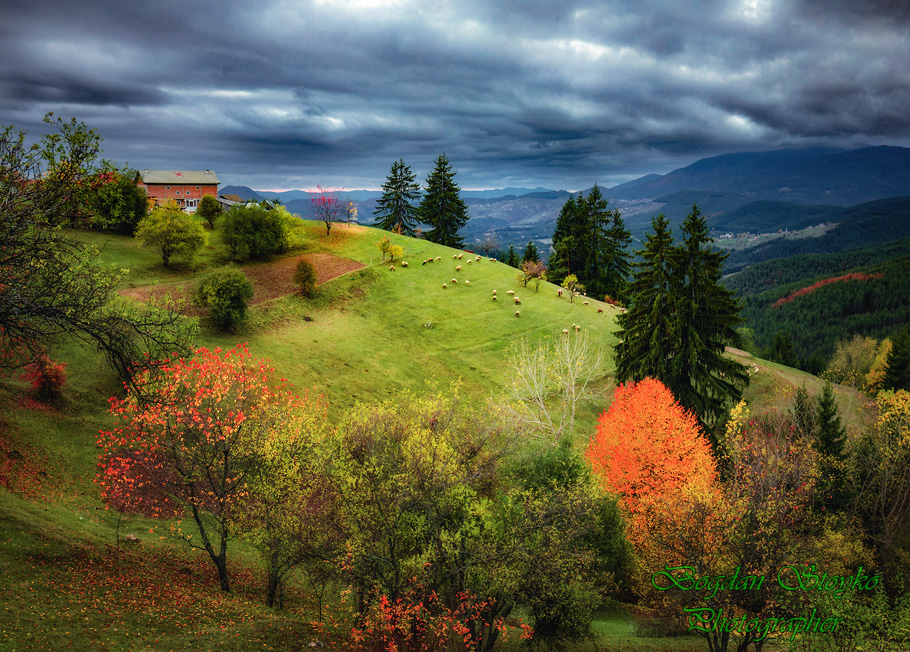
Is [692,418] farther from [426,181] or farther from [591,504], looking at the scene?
[426,181]

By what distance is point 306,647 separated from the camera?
18.1 meters

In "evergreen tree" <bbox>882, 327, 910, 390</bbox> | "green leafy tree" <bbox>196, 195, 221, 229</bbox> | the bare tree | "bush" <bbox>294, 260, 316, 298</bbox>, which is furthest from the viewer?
"evergreen tree" <bbox>882, 327, 910, 390</bbox>

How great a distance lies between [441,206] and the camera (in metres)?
103

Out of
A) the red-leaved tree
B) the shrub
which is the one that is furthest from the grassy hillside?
the red-leaved tree

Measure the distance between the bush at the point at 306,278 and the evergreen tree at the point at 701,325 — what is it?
141 ft

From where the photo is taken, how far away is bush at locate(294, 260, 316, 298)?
6078cm

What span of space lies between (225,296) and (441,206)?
6383 cm

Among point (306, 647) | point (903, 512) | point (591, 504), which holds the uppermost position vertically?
point (591, 504)

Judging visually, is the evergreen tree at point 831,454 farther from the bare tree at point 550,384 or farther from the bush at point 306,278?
the bush at point 306,278

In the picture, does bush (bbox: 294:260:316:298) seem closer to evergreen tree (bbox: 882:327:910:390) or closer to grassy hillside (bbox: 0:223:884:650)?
grassy hillside (bbox: 0:223:884:650)

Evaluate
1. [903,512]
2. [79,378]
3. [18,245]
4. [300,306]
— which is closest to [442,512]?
[18,245]

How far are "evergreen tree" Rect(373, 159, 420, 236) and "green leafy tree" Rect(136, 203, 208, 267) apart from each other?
46595 mm

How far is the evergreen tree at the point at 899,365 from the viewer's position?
285 ft

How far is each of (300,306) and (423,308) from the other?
17025 mm
